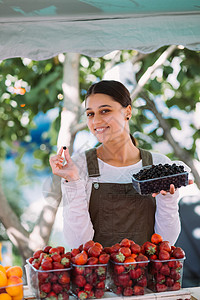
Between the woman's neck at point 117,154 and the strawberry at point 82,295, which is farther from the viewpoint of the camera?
the woman's neck at point 117,154

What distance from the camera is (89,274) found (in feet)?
3.91

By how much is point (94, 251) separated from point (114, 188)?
591 millimetres

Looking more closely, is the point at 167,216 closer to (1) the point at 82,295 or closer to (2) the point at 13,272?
(1) the point at 82,295

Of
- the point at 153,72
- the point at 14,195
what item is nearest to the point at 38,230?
the point at 153,72

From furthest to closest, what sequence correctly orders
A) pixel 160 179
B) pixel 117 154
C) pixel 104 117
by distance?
pixel 117 154 → pixel 104 117 → pixel 160 179

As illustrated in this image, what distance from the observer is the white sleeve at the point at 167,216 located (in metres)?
1.66

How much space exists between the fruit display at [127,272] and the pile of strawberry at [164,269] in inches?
1.7

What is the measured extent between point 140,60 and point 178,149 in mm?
798

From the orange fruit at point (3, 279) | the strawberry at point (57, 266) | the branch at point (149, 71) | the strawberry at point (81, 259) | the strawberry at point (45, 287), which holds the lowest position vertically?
the strawberry at point (45, 287)

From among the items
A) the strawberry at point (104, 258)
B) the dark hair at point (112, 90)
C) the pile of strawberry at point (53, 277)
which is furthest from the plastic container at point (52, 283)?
the dark hair at point (112, 90)

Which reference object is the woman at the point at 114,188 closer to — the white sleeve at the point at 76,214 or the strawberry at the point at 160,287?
the white sleeve at the point at 76,214

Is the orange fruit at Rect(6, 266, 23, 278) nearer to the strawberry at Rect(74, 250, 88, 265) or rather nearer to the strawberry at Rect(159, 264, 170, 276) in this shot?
the strawberry at Rect(74, 250, 88, 265)

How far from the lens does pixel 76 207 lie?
1584 mm

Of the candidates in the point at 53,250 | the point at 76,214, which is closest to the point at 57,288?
the point at 53,250
